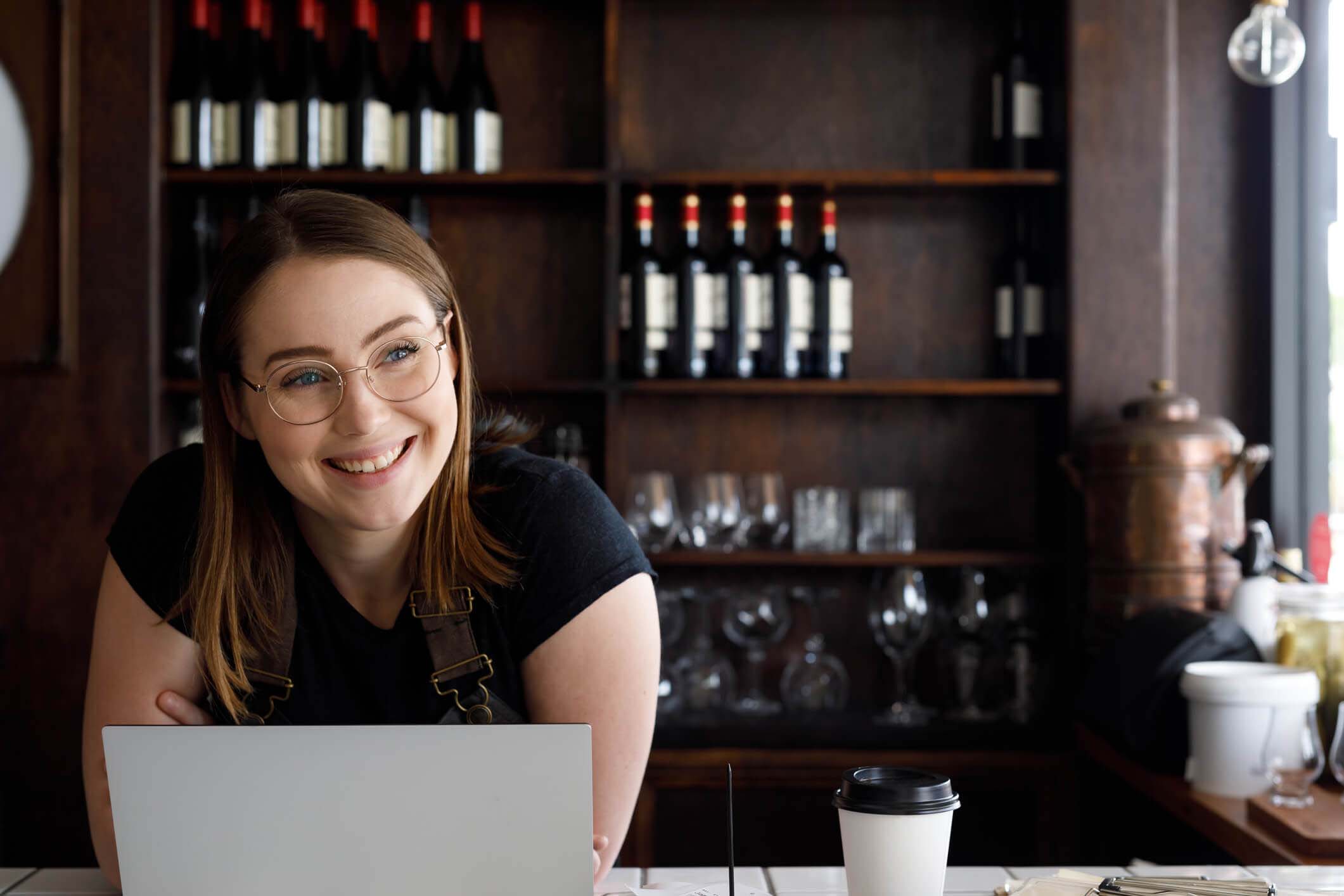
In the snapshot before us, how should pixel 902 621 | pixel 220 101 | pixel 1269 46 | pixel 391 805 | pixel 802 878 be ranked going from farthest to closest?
1. pixel 220 101
2. pixel 902 621
3. pixel 1269 46
4. pixel 802 878
5. pixel 391 805

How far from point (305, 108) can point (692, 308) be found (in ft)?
3.08

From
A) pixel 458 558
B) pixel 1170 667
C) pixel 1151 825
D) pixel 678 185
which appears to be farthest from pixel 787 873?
pixel 678 185

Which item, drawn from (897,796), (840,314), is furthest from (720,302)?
(897,796)

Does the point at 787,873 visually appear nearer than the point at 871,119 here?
Yes

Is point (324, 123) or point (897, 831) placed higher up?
point (324, 123)

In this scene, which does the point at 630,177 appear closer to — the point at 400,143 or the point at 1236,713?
the point at 400,143

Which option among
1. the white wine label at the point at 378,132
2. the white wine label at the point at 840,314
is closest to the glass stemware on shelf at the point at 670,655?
the white wine label at the point at 840,314

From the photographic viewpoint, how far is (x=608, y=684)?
130cm

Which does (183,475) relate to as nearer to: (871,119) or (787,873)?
(787,873)

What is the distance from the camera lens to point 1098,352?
2645mm

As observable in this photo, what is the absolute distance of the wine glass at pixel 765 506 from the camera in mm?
2711

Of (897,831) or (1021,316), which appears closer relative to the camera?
(897,831)

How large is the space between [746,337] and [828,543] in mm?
481

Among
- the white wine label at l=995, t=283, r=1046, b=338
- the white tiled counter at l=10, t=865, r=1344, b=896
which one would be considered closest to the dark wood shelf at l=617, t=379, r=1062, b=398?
the white wine label at l=995, t=283, r=1046, b=338
